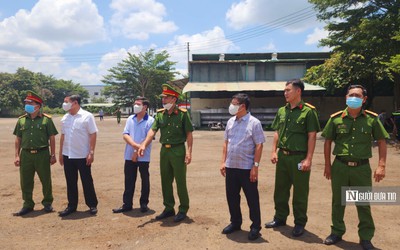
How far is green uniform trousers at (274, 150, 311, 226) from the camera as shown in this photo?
4.02 metres

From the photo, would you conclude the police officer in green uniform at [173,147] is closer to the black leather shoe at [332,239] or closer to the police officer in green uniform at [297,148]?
the police officer in green uniform at [297,148]

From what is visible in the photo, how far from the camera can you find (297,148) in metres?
4.01

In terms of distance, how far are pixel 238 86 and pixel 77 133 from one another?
61.9 ft

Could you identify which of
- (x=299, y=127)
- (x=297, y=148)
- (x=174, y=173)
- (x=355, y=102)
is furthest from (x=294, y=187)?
(x=174, y=173)

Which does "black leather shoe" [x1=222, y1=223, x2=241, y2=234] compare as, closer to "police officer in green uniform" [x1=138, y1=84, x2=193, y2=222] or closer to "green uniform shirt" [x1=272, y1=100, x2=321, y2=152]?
"police officer in green uniform" [x1=138, y1=84, x2=193, y2=222]

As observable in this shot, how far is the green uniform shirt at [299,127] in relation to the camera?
4008mm

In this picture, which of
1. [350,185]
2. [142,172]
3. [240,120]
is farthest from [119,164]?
[350,185]

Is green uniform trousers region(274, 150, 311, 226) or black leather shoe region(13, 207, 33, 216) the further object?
black leather shoe region(13, 207, 33, 216)

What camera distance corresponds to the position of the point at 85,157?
16.2 ft

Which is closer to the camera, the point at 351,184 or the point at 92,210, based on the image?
the point at 351,184

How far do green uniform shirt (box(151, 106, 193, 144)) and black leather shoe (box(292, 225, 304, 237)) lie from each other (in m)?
1.90

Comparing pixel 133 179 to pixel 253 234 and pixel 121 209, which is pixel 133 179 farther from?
pixel 253 234

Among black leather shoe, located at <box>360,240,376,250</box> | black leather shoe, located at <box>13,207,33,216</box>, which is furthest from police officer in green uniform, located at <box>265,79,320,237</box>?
black leather shoe, located at <box>13,207,33,216</box>

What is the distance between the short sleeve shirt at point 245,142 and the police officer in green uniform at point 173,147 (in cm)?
80
